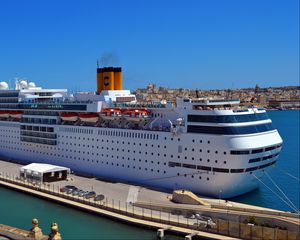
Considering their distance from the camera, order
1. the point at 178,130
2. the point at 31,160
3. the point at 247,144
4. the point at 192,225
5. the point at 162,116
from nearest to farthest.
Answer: the point at 192,225, the point at 247,144, the point at 178,130, the point at 162,116, the point at 31,160

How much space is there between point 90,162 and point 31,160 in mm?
8438

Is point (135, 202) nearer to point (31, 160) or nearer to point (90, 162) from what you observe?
point (90, 162)

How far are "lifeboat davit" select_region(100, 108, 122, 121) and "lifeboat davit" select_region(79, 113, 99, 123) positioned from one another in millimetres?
588

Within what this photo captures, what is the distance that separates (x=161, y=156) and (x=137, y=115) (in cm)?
367

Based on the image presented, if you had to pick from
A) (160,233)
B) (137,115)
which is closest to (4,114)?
(137,115)

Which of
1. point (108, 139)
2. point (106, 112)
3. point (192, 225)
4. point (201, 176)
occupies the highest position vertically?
point (106, 112)

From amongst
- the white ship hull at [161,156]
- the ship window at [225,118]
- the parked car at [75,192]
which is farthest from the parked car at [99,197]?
the ship window at [225,118]

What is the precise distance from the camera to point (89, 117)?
29.9m

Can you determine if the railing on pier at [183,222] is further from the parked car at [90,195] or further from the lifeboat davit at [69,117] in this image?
the lifeboat davit at [69,117]

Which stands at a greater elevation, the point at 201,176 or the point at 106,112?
the point at 106,112

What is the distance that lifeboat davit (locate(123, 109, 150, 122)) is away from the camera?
26573 millimetres

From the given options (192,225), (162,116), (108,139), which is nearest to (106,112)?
(108,139)

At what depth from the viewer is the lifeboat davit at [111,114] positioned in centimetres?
2833

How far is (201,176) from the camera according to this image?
75.9 ft
